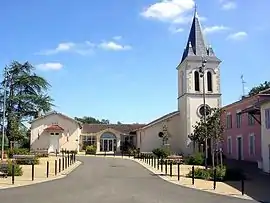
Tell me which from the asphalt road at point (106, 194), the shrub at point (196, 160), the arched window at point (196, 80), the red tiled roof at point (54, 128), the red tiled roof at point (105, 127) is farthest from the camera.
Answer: the red tiled roof at point (105, 127)

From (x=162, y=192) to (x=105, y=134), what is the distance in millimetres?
52233

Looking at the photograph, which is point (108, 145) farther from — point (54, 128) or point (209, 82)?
point (209, 82)

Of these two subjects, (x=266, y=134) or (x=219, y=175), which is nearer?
(x=219, y=175)

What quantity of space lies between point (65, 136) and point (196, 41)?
77.1ft

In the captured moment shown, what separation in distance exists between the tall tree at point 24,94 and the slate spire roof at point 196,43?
21754mm

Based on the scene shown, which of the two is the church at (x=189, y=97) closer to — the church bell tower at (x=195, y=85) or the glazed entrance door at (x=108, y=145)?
the church bell tower at (x=195, y=85)

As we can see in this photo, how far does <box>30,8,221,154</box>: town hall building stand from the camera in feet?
170

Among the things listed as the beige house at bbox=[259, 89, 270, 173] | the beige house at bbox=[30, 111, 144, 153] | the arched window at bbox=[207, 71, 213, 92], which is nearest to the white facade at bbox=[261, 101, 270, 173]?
the beige house at bbox=[259, 89, 270, 173]

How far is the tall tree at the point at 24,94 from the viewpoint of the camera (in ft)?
201

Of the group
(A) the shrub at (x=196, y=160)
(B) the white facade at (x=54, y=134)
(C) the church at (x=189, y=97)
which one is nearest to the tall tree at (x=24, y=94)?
(B) the white facade at (x=54, y=134)

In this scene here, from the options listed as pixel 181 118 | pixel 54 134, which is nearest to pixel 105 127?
pixel 54 134

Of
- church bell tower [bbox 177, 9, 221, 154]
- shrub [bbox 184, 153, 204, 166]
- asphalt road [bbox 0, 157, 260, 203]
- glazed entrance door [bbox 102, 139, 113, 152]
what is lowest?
asphalt road [bbox 0, 157, 260, 203]

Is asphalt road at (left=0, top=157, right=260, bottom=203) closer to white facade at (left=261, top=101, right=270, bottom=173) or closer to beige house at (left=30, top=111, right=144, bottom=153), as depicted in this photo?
white facade at (left=261, top=101, right=270, bottom=173)

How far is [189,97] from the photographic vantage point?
170ft
